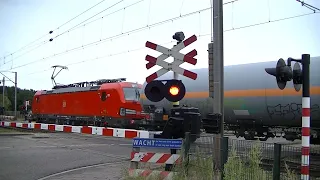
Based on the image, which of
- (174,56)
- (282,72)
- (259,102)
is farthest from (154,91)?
(259,102)

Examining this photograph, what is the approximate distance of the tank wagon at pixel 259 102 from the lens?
13.4 metres

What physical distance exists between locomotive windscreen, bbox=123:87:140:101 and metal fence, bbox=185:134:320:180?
1675cm

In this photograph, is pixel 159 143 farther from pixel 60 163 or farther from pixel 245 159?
pixel 60 163

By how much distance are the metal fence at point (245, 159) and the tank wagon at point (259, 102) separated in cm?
631

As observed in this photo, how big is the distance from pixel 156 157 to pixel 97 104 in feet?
59.9

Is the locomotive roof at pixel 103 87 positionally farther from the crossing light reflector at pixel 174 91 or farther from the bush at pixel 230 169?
the bush at pixel 230 169

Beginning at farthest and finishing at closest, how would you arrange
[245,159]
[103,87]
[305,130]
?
1. [103,87]
2. [245,159]
3. [305,130]

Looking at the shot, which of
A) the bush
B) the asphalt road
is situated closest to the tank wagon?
the asphalt road

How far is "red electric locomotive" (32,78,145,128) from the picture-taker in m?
23.6

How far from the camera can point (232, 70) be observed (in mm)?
15703

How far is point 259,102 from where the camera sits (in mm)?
14352

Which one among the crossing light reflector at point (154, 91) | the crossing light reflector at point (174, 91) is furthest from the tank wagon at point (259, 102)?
the crossing light reflector at point (174, 91)

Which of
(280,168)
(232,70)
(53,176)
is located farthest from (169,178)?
(232,70)

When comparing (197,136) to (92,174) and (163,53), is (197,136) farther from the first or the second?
(92,174)
